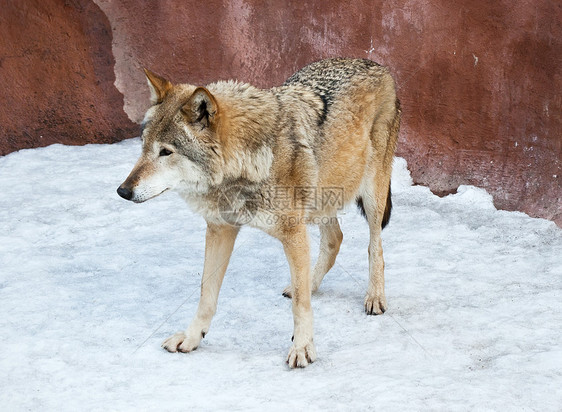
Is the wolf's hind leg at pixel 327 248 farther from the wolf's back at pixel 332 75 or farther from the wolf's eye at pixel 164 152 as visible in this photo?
the wolf's eye at pixel 164 152

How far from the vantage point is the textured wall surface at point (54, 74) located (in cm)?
629

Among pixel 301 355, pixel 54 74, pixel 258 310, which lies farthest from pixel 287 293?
pixel 54 74

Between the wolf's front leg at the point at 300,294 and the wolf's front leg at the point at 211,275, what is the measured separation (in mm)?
386

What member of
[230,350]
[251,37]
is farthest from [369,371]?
[251,37]

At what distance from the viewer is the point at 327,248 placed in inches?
174

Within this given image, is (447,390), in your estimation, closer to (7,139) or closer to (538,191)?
(538,191)

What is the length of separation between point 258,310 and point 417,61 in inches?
122

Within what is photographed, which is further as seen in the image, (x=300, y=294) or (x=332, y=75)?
(x=332, y=75)

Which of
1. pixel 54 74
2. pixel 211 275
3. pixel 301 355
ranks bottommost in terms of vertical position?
pixel 301 355

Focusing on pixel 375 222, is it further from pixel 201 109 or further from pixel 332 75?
pixel 201 109

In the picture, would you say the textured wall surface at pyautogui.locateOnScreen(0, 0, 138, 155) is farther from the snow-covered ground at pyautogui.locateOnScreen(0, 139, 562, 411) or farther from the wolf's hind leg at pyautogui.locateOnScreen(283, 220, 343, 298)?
the wolf's hind leg at pyautogui.locateOnScreen(283, 220, 343, 298)

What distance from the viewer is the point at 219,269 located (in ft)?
12.1

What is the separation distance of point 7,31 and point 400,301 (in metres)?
4.65

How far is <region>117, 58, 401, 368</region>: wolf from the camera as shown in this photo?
3.20 m
